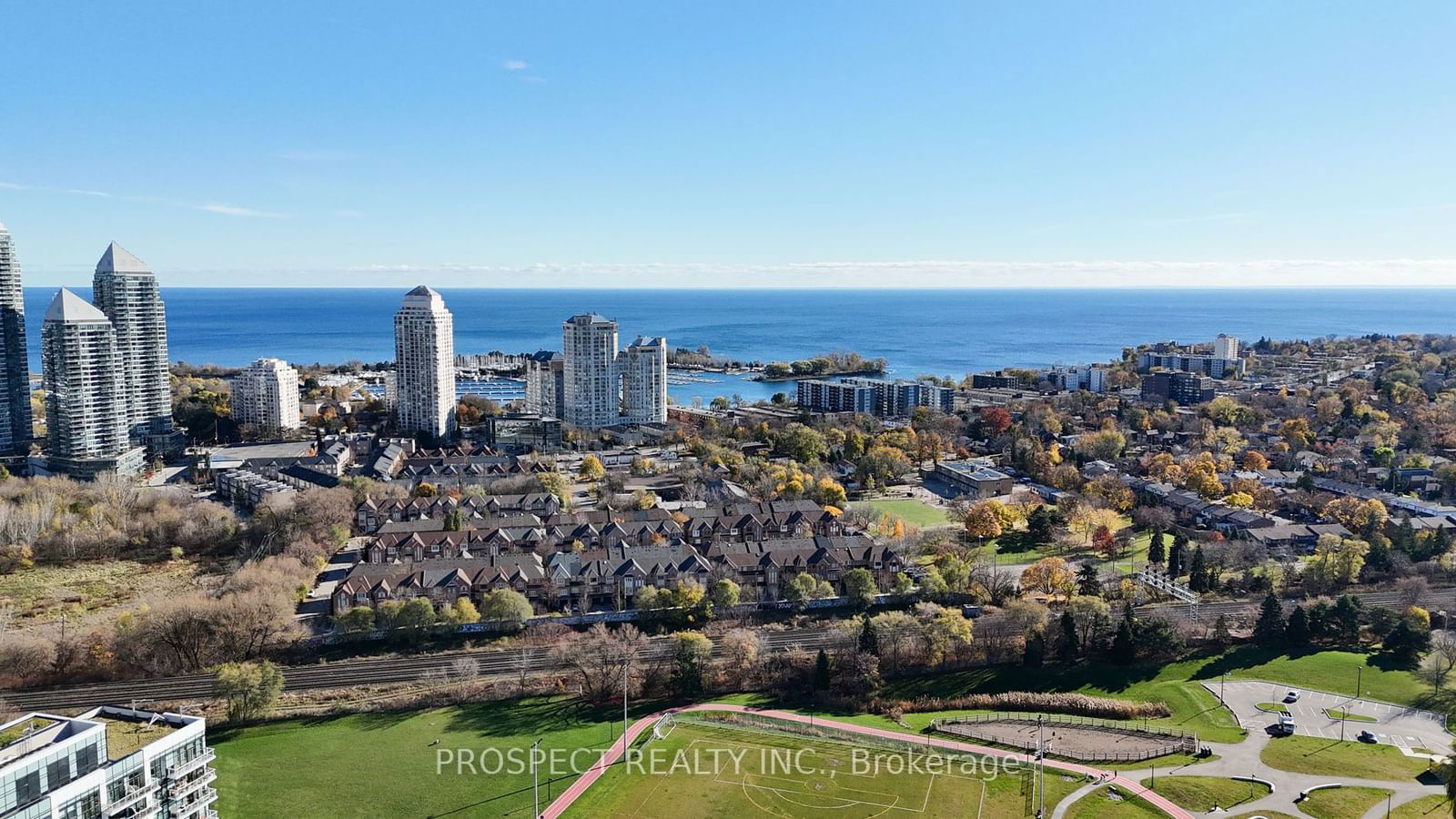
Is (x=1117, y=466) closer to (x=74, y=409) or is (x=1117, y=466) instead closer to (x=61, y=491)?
(x=61, y=491)

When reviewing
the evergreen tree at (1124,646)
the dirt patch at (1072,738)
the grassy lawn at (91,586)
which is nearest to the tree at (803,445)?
the evergreen tree at (1124,646)

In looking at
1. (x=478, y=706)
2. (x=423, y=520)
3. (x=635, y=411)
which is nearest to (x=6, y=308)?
(x=423, y=520)

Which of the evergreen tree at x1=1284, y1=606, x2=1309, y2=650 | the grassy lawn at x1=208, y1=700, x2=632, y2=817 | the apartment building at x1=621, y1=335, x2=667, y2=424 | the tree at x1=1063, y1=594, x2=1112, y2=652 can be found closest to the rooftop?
the grassy lawn at x1=208, y1=700, x2=632, y2=817

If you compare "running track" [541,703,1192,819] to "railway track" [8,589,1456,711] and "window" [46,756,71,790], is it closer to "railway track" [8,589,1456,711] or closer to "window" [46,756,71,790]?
"railway track" [8,589,1456,711]

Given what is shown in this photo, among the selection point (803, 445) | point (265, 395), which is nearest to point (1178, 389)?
point (803, 445)

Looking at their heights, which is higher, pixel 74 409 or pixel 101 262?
pixel 101 262

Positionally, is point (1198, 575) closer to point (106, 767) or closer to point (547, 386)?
point (106, 767)
